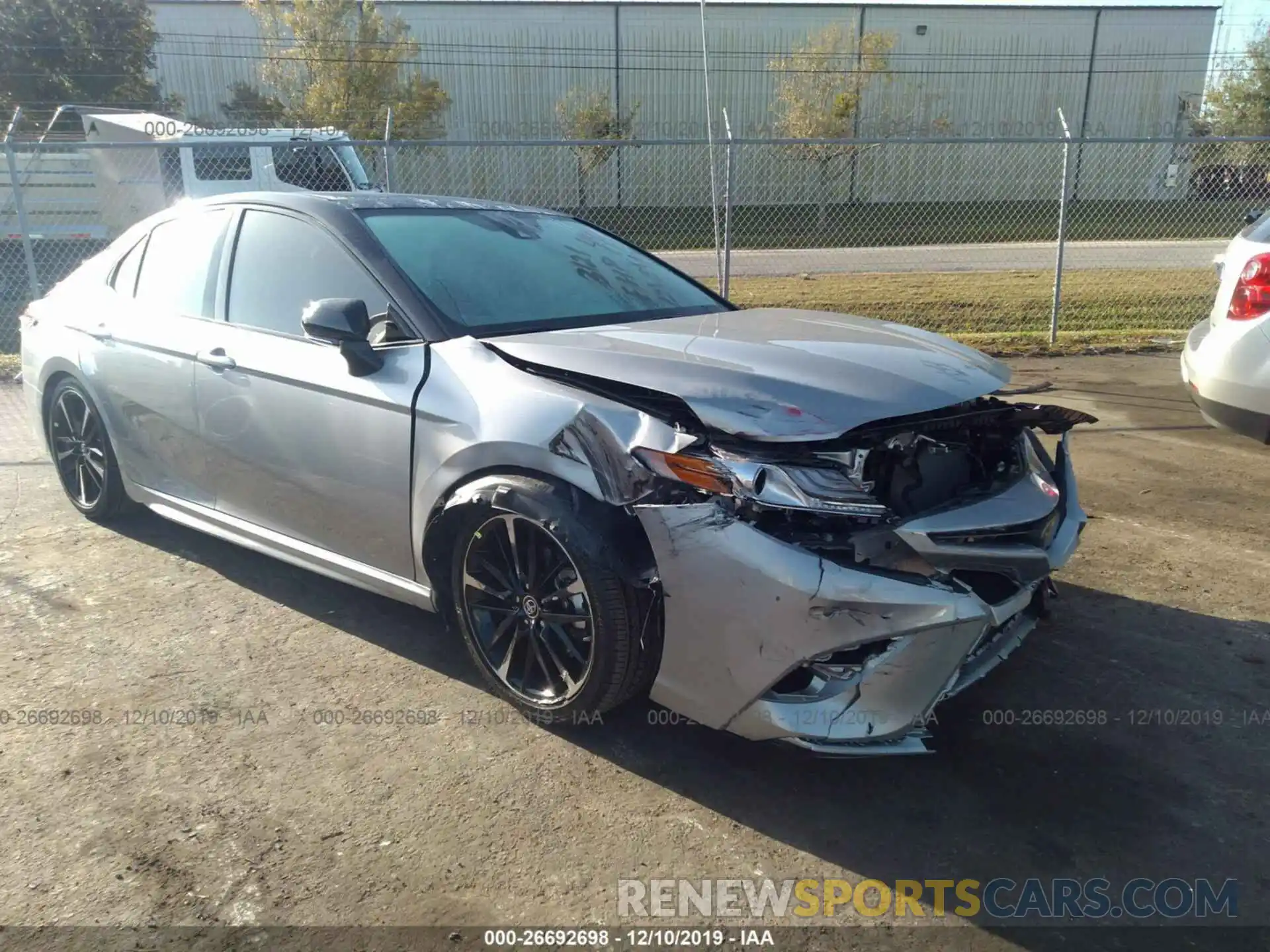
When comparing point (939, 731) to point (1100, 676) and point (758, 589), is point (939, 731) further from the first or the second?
point (758, 589)

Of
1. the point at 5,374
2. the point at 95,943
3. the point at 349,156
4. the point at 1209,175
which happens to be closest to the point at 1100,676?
the point at 95,943

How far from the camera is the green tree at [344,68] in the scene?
25625 millimetres

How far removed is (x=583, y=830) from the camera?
8.66ft

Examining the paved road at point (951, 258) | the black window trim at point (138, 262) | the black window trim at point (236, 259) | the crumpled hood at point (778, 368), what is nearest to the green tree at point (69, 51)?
the paved road at point (951, 258)

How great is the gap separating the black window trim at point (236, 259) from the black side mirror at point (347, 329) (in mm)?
77

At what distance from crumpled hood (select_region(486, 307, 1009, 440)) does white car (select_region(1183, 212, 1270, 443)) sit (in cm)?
251

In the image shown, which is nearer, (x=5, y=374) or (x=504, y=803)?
(x=504, y=803)

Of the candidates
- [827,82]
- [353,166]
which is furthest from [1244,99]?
[353,166]

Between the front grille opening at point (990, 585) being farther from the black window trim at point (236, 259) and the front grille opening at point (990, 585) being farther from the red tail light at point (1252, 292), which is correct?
the red tail light at point (1252, 292)

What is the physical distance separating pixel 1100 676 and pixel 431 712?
2.33 meters

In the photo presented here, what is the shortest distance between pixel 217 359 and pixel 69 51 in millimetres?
30139

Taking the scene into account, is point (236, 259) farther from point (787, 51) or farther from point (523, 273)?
point (787, 51)

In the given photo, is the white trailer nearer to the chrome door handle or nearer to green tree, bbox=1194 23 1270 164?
the chrome door handle

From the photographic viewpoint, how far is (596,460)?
2762mm
